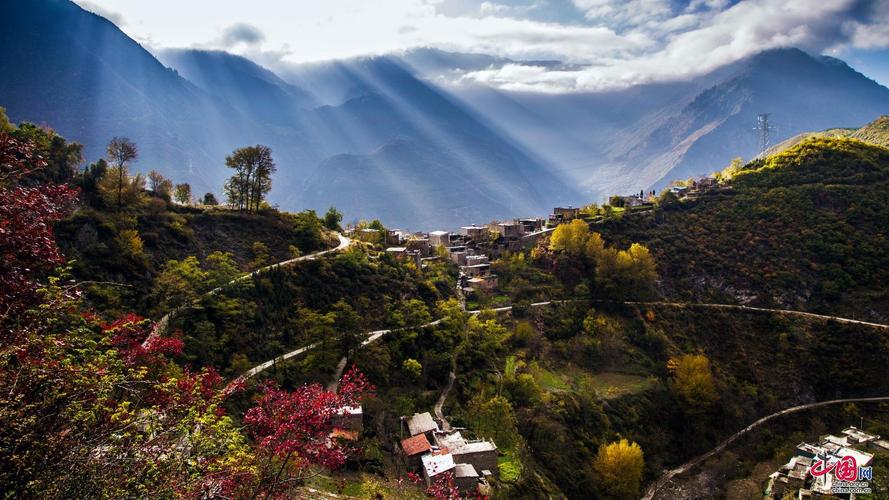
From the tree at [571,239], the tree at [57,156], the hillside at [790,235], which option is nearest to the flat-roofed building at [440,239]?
the tree at [571,239]

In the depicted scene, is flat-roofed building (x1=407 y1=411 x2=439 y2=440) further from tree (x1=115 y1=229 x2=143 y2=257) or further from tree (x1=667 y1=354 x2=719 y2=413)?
tree (x1=667 y1=354 x2=719 y2=413)

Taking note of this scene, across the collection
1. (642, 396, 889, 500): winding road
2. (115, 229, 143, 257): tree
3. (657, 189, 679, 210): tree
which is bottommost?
(642, 396, 889, 500): winding road

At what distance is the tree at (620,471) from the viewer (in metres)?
34.5

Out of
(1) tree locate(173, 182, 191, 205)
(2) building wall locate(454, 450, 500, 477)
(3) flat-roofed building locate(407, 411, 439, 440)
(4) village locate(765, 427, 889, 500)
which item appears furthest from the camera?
(1) tree locate(173, 182, 191, 205)

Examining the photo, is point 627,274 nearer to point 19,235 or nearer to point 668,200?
point 668,200

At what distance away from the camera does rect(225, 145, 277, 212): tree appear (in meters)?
52.7

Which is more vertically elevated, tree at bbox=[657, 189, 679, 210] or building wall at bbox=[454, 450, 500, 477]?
tree at bbox=[657, 189, 679, 210]

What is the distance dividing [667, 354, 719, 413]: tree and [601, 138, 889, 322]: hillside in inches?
544

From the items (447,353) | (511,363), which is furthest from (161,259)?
(511,363)

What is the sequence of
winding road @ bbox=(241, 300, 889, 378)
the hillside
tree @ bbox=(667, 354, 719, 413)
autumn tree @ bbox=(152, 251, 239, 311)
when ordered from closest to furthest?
autumn tree @ bbox=(152, 251, 239, 311)
winding road @ bbox=(241, 300, 889, 378)
tree @ bbox=(667, 354, 719, 413)
the hillside

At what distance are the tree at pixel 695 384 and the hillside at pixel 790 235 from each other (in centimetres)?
1382

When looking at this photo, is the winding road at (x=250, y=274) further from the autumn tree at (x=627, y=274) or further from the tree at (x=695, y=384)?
the tree at (x=695, y=384)

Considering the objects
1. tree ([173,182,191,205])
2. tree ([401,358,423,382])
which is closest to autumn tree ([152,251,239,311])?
tree ([401,358,423,382])

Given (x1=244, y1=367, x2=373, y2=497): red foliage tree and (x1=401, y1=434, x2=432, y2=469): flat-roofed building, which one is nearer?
(x1=244, y1=367, x2=373, y2=497): red foliage tree
